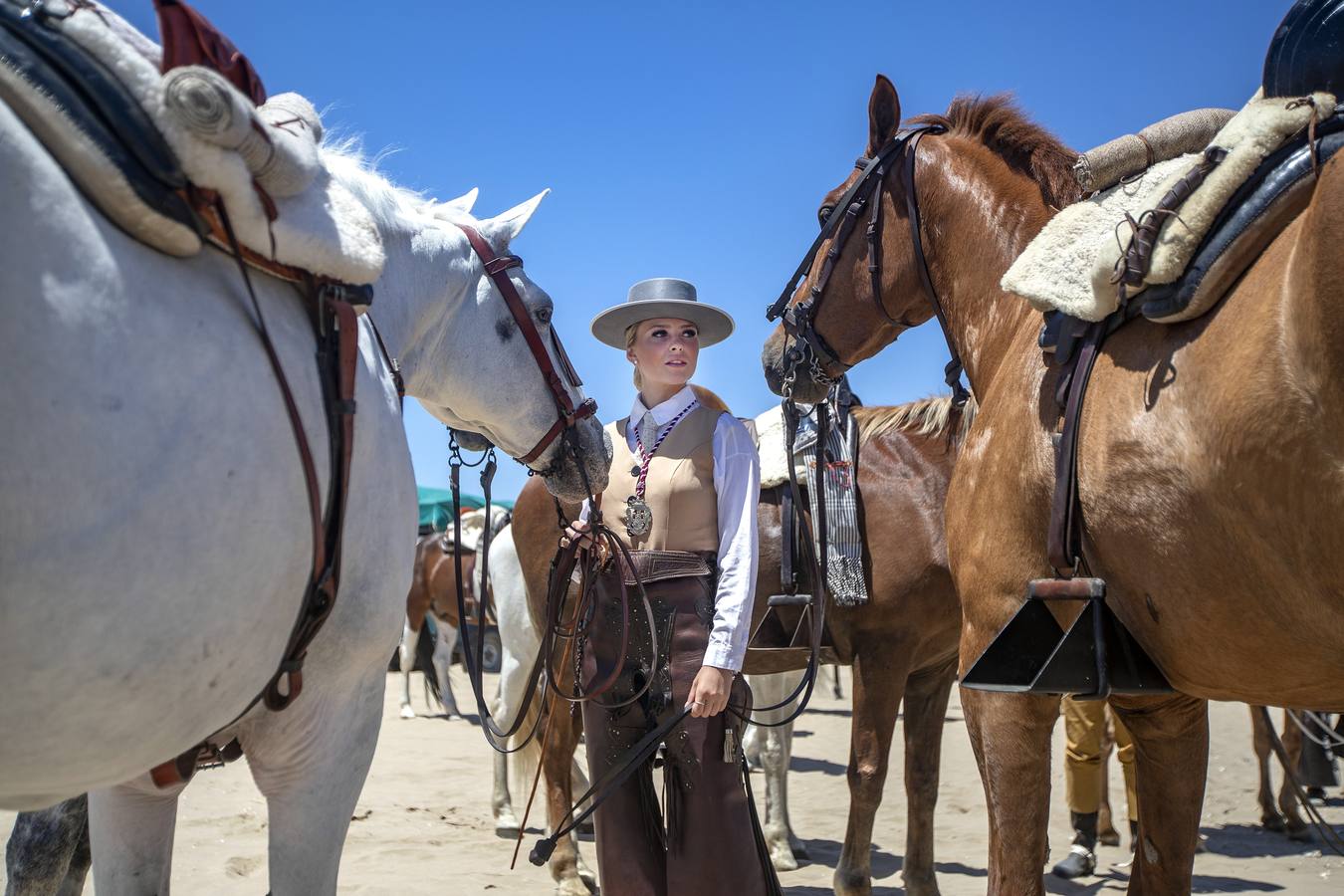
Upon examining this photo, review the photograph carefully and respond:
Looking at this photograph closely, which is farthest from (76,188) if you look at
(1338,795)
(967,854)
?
(1338,795)

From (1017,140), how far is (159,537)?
2.85m

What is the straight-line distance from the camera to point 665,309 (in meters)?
3.35

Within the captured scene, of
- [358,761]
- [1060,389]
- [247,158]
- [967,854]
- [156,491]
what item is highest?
[247,158]

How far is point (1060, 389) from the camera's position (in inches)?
97.7

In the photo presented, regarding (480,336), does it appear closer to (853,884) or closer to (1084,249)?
(1084,249)

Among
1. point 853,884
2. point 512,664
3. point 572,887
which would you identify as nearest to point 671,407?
point 853,884

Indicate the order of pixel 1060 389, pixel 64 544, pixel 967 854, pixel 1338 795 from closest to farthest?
pixel 64 544, pixel 1060 389, pixel 967 854, pixel 1338 795

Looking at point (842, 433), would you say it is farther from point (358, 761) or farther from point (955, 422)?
point (358, 761)

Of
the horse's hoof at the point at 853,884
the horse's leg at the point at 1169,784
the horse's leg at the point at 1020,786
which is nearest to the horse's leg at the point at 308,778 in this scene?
the horse's leg at the point at 1020,786

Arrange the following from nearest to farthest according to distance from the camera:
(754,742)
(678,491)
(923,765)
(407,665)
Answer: (678,491), (923,765), (754,742), (407,665)

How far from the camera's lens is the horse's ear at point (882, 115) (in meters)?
3.41

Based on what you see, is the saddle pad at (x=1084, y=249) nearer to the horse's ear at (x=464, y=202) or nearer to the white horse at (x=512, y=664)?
the horse's ear at (x=464, y=202)

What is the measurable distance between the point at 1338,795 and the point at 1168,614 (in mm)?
6522

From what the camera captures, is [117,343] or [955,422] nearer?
[117,343]
